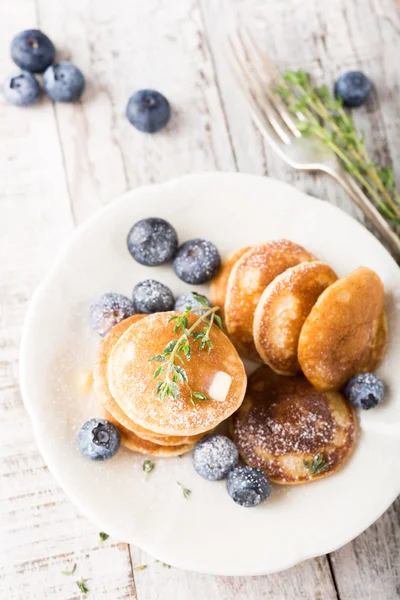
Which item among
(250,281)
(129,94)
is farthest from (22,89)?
(250,281)

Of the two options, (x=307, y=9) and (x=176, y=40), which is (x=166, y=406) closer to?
(x=176, y=40)

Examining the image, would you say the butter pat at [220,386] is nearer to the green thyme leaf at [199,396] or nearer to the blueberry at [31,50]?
the green thyme leaf at [199,396]

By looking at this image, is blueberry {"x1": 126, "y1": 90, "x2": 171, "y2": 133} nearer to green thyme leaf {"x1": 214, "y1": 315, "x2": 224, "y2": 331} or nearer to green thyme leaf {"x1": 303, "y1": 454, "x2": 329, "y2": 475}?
green thyme leaf {"x1": 214, "y1": 315, "x2": 224, "y2": 331}

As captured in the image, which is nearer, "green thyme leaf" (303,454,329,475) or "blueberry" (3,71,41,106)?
"green thyme leaf" (303,454,329,475)

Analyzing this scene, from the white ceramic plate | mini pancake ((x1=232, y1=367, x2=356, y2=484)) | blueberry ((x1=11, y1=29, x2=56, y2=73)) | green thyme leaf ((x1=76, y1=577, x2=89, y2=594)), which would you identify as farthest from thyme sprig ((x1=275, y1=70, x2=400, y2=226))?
green thyme leaf ((x1=76, y1=577, x2=89, y2=594))

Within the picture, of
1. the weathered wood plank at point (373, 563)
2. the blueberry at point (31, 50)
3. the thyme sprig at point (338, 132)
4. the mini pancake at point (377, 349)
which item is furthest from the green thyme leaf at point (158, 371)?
the blueberry at point (31, 50)

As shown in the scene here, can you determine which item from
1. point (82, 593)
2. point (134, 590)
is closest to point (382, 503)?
point (134, 590)
